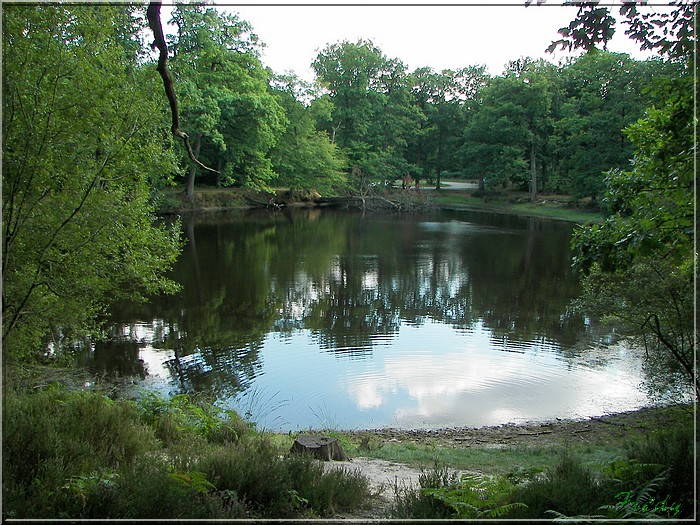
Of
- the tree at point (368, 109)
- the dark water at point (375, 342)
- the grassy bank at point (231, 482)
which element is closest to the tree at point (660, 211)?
the grassy bank at point (231, 482)

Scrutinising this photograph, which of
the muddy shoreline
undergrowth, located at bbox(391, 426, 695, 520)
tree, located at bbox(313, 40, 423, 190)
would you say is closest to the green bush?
undergrowth, located at bbox(391, 426, 695, 520)

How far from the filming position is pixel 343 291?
20.3m

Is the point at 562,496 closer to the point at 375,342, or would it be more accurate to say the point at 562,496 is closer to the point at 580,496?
the point at 580,496

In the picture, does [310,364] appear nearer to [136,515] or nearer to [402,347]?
[402,347]

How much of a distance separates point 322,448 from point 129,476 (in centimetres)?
290

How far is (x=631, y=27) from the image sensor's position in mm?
5320

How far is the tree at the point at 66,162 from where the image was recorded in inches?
277

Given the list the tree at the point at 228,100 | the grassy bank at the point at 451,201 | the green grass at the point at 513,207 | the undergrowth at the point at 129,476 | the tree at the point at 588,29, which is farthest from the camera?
the grassy bank at the point at 451,201

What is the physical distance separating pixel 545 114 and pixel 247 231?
86.1 ft

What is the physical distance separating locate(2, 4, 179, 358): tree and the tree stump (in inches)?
141

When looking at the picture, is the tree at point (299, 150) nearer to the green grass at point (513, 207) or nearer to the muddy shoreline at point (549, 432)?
the green grass at point (513, 207)

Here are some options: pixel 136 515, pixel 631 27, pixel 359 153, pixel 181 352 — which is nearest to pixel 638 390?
Result: pixel 631 27

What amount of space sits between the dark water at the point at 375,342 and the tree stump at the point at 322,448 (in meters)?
3.62

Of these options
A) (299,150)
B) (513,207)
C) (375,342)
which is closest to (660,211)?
(375,342)
